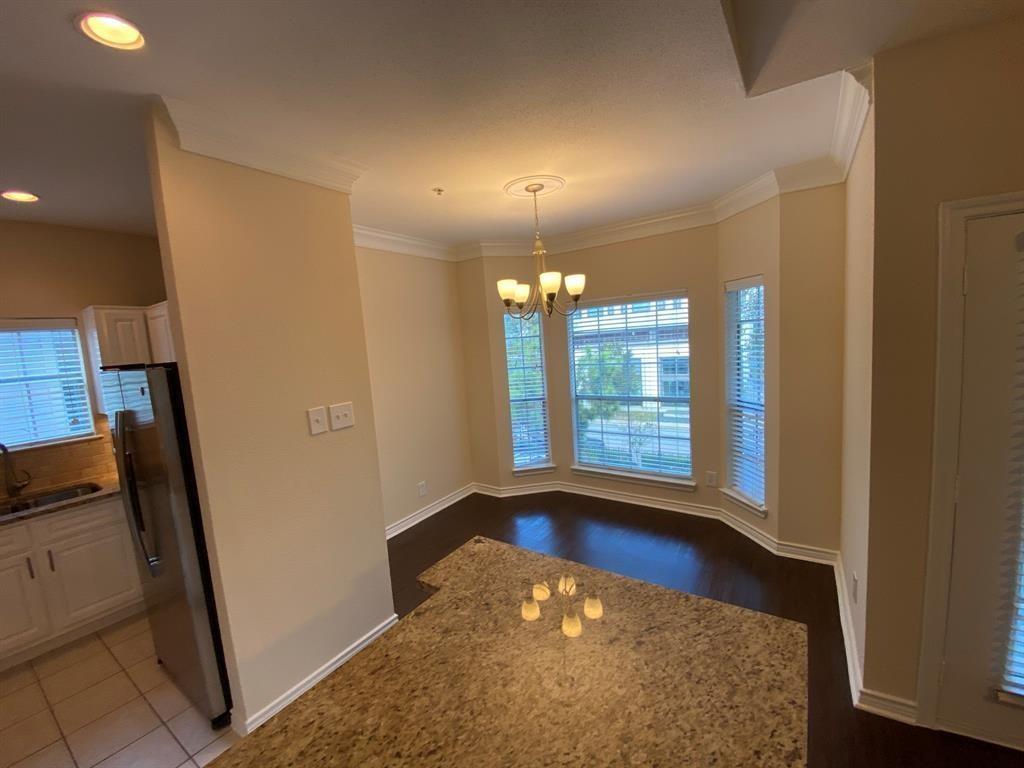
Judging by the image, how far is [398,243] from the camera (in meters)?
3.74

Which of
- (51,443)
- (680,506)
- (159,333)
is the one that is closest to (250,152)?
(159,333)

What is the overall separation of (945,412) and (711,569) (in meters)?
1.86

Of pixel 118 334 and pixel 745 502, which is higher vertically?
pixel 118 334

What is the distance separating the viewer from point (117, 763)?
1.82 meters

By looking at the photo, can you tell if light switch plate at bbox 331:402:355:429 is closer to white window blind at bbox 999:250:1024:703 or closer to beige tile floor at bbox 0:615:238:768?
beige tile floor at bbox 0:615:238:768

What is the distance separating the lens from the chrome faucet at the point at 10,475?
105 inches

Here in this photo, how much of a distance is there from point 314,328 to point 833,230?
313 cm

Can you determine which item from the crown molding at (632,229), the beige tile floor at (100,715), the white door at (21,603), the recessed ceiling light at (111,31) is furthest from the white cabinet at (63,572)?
the crown molding at (632,229)

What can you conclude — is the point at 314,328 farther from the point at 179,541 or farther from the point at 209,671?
the point at 209,671

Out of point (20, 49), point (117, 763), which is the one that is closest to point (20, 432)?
point (117, 763)

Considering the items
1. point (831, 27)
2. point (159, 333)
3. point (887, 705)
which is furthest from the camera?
point (159, 333)

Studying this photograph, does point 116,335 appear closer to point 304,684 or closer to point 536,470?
point 304,684

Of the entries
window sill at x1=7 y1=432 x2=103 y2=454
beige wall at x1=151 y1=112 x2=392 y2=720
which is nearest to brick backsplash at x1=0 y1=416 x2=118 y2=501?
window sill at x1=7 y1=432 x2=103 y2=454

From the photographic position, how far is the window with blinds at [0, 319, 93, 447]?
8.89 ft
